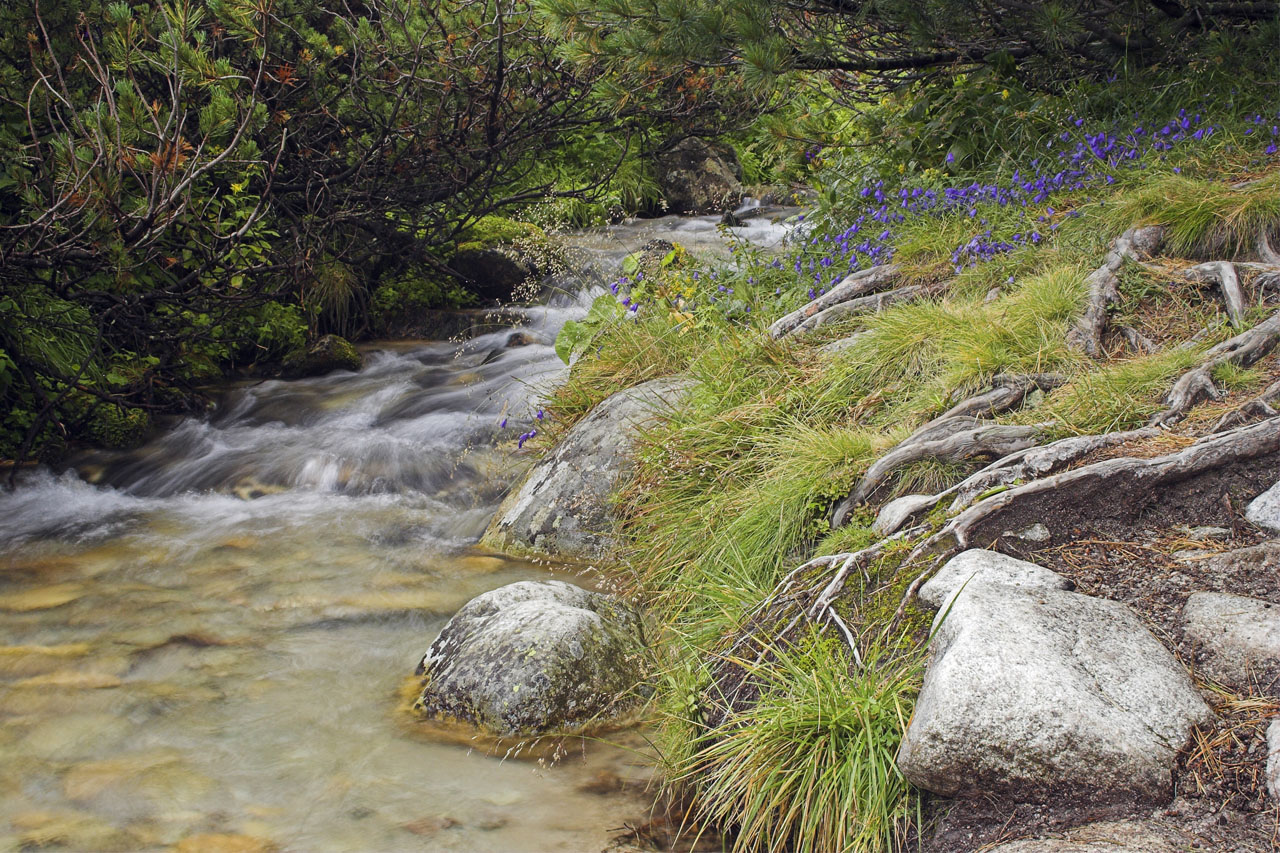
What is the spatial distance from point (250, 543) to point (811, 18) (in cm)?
455

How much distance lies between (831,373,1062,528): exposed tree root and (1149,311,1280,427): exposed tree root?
1.45 feet

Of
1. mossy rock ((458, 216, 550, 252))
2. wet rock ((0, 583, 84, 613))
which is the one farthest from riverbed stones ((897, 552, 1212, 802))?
mossy rock ((458, 216, 550, 252))

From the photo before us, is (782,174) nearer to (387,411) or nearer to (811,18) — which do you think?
(811,18)

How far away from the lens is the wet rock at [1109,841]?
196cm

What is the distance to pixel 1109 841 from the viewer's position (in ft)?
6.54

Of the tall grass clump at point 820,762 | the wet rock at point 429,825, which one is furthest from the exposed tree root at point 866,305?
the wet rock at point 429,825

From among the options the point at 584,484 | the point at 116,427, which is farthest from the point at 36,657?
the point at 116,427

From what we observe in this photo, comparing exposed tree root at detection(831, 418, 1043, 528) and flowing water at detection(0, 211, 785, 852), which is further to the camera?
exposed tree root at detection(831, 418, 1043, 528)

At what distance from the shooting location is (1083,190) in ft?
16.4

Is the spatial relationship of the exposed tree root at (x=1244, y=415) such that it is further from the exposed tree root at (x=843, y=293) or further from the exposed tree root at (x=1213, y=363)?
the exposed tree root at (x=843, y=293)

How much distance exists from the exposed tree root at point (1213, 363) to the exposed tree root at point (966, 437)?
1.45ft

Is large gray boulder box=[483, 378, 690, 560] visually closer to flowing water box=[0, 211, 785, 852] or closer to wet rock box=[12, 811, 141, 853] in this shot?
flowing water box=[0, 211, 785, 852]

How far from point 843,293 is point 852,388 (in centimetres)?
92

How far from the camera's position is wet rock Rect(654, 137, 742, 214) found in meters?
12.5
